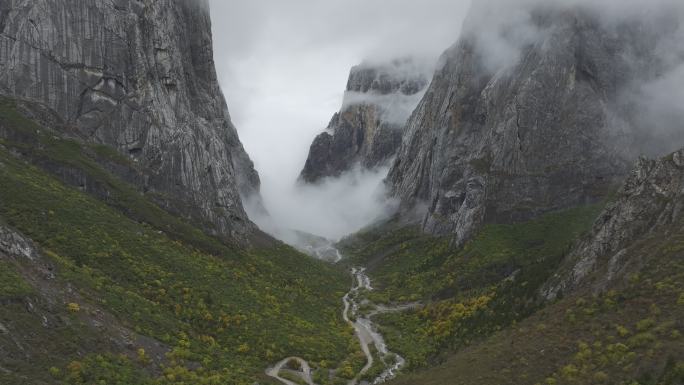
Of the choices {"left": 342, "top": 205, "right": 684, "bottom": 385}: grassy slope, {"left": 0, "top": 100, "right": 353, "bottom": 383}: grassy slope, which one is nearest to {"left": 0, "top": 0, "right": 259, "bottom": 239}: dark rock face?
{"left": 0, "top": 100, "right": 353, "bottom": 383}: grassy slope

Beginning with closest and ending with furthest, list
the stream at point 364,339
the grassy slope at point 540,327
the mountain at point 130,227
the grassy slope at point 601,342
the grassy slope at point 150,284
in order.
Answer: the grassy slope at point 601,342, the grassy slope at point 540,327, the mountain at point 130,227, the grassy slope at point 150,284, the stream at point 364,339

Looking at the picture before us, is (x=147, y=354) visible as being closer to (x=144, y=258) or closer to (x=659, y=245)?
(x=144, y=258)

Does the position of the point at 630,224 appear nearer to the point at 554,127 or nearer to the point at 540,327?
the point at 540,327

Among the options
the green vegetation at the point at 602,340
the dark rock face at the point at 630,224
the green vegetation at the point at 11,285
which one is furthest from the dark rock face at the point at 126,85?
the green vegetation at the point at 602,340

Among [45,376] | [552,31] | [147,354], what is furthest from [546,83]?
[45,376]

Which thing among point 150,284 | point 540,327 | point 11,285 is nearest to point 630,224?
point 540,327

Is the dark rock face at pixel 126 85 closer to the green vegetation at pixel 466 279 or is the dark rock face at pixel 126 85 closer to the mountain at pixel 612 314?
the green vegetation at pixel 466 279
